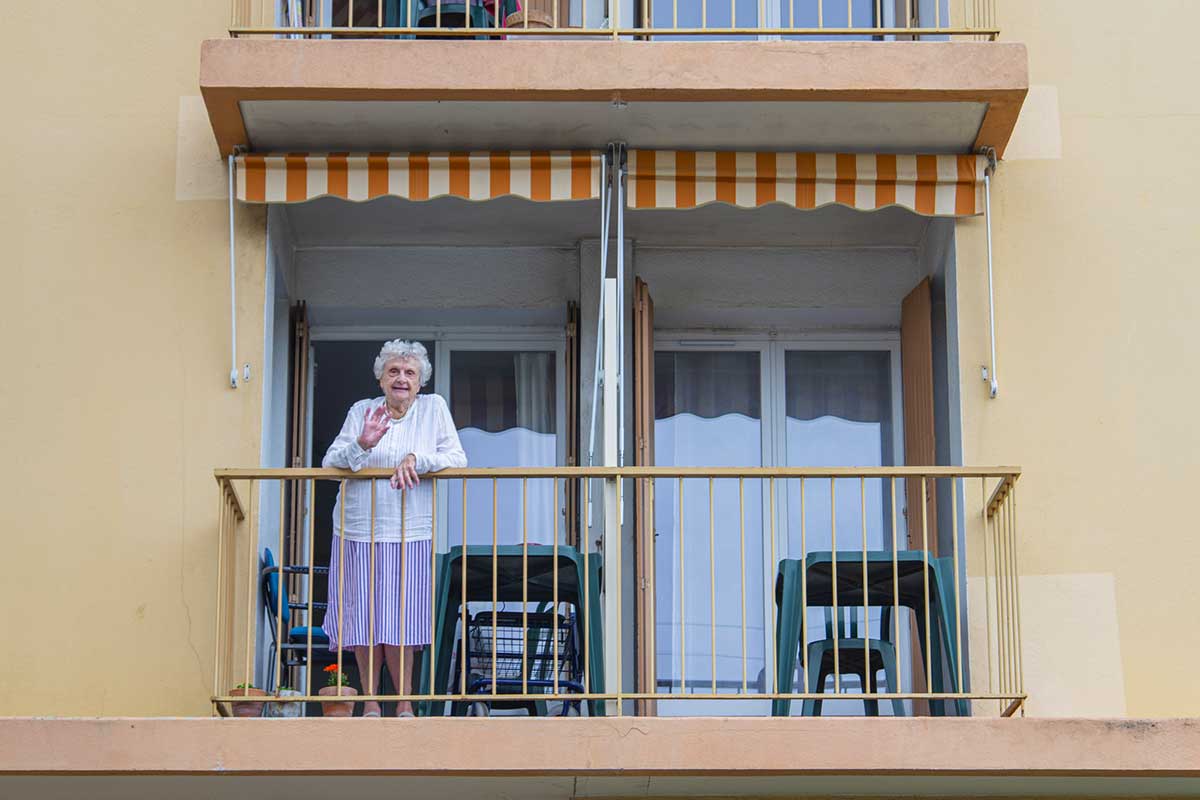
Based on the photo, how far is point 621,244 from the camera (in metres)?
10.5

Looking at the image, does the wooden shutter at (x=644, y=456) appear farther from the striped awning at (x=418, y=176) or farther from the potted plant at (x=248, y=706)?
the potted plant at (x=248, y=706)

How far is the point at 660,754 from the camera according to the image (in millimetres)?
9219

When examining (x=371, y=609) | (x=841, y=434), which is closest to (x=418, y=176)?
(x=371, y=609)

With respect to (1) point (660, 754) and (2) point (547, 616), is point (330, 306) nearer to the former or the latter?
(2) point (547, 616)

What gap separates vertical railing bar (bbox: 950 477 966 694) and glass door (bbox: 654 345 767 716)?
126 centimetres

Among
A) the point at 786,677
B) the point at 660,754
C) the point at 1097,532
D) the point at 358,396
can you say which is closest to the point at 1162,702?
the point at 1097,532

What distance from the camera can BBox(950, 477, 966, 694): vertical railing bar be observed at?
9703 mm

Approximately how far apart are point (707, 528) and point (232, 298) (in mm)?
2859

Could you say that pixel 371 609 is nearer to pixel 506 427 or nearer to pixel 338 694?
pixel 338 694

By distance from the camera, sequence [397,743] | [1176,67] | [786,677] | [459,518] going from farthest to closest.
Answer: [459,518]
[1176,67]
[786,677]
[397,743]

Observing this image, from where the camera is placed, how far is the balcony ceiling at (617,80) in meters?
10.3

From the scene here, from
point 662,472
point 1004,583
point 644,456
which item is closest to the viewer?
point 662,472

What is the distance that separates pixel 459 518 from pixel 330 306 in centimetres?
133

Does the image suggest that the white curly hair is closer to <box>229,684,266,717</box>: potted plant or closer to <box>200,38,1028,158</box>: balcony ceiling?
<box>200,38,1028,158</box>: balcony ceiling
